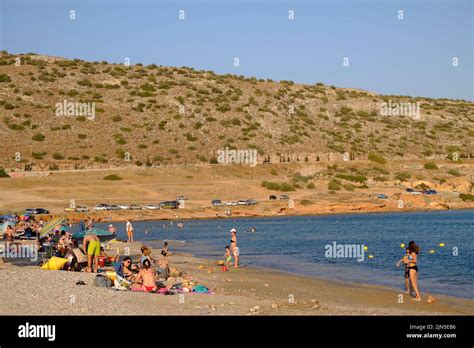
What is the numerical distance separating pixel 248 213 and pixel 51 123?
31.9 meters

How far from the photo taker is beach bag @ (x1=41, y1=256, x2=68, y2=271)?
2222cm

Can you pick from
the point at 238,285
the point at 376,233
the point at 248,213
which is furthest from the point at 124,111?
the point at 238,285

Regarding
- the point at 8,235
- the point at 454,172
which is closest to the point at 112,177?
the point at 8,235

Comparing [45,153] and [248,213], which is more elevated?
[45,153]

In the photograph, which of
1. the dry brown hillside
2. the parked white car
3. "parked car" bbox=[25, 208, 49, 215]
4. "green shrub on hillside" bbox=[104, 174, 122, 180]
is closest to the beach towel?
"parked car" bbox=[25, 208, 49, 215]

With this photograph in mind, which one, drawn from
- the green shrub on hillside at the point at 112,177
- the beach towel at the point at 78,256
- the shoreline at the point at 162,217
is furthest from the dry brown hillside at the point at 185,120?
the beach towel at the point at 78,256

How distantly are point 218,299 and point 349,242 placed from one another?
21387 millimetres

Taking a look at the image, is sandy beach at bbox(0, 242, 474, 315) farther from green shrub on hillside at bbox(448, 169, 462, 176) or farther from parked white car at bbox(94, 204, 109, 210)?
green shrub on hillside at bbox(448, 169, 462, 176)

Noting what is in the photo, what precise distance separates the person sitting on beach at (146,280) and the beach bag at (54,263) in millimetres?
4872

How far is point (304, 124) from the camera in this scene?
9688cm

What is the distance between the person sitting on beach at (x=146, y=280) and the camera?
18.0 meters

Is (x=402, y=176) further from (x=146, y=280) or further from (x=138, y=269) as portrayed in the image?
(x=146, y=280)

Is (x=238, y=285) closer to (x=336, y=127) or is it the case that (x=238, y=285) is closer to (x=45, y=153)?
(x=45, y=153)

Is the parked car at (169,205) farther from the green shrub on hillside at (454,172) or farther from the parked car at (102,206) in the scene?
the green shrub on hillside at (454,172)
